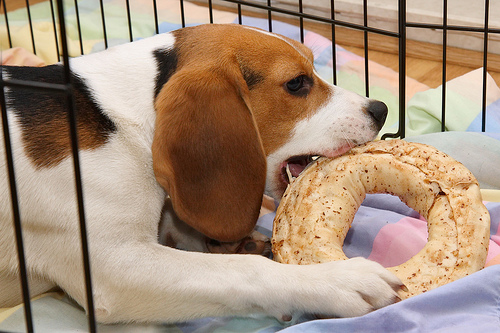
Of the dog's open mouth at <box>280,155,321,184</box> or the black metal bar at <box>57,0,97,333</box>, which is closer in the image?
the black metal bar at <box>57,0,97,333</box>

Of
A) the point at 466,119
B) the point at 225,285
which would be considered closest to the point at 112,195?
the point at 225,285

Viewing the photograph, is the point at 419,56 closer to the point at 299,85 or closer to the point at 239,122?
the point at 299,85

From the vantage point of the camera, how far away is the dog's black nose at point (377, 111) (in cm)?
171

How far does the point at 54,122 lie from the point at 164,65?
316mm

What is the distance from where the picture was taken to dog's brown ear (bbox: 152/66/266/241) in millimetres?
1443

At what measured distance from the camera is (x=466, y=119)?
2416mm

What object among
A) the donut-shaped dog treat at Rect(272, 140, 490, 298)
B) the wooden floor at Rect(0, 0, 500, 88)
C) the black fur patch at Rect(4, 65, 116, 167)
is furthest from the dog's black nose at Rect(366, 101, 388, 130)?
the wooden floor at Rect(0, 0, 500, 88)

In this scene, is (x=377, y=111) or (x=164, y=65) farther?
(x=377, y=111)

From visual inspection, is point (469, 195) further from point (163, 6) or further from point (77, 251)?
point (163, 6)

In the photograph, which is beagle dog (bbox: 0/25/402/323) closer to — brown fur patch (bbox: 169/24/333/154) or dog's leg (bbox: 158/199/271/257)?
brown fur patch (bbox: 169/24/333/154)

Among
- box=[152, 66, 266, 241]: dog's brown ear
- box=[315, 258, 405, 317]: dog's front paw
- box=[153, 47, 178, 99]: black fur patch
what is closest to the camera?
box=[315, 258, 405, 317]: dog's front paw

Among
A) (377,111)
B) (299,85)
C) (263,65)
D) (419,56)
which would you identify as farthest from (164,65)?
(419,56)

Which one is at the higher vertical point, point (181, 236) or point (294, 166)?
point (294, 166)

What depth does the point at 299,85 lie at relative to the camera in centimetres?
168
